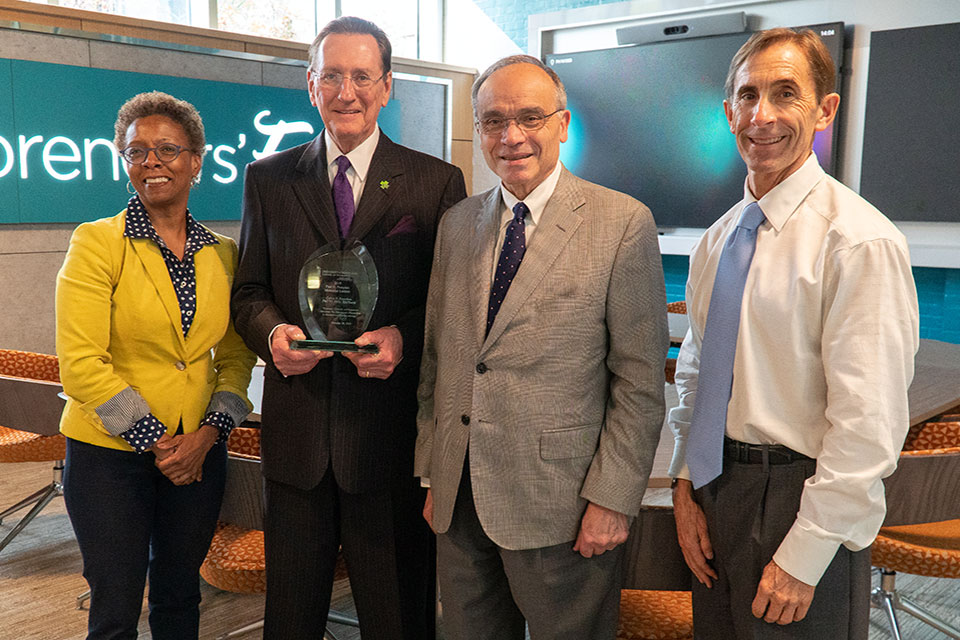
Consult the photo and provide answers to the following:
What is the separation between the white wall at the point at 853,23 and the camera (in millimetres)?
6141

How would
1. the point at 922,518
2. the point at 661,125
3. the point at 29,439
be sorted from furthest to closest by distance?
the point at 661,125
the point at 29,439
the point at 922,518

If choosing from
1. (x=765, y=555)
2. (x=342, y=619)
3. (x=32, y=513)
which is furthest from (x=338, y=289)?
(x=32, y=513)

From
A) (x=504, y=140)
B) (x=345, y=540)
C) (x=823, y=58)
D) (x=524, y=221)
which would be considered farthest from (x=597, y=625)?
(x=823, y=58)

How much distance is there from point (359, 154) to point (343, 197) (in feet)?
0.37

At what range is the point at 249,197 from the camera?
1963 millimetres

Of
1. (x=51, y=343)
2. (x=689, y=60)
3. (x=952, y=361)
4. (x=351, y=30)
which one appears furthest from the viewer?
(x=689, y=60)

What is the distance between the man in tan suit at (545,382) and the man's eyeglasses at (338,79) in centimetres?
30

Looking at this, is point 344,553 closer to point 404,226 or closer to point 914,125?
point 404,226

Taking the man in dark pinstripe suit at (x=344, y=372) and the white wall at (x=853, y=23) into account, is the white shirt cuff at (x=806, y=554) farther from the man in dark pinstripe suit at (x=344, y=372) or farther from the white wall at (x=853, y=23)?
the white wall at (x=853, y=23)

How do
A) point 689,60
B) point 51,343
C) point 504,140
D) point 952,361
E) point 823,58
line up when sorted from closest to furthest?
1. point 823,58
2. point 504,140
3. point 952,361
4. point 51,343
5. point 689,60

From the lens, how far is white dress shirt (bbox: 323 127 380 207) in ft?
6.34

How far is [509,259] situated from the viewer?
1685mm

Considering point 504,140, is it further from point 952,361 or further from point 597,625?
point 952,361

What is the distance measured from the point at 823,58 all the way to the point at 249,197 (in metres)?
1.27
